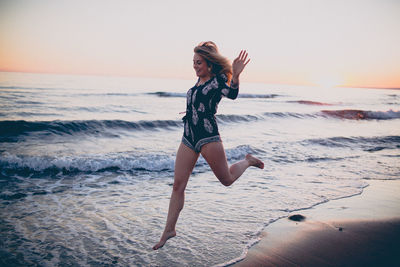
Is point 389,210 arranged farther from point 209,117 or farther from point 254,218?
point 209,117

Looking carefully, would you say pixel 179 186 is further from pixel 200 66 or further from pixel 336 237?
pixel 336 237

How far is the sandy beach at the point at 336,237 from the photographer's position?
3531 mm

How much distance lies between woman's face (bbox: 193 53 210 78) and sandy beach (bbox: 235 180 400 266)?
2.29 metres

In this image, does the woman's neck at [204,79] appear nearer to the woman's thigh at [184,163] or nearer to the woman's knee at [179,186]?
the woman's thigh at [184,163]

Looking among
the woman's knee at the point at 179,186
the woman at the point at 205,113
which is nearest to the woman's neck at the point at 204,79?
the woman at the point at 205,113

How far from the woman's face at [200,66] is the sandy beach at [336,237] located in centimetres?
229

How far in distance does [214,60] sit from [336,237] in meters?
3.07

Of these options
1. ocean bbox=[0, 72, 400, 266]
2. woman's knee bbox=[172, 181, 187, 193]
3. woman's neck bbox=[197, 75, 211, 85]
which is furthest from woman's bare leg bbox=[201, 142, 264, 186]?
ocean bbox=[0, 72, 400, 266]

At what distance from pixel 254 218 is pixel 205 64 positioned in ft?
9.33

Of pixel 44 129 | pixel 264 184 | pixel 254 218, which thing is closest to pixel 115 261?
pixel 254 218

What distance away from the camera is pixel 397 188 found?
665 centimetres

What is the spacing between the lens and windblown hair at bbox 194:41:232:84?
131 inches

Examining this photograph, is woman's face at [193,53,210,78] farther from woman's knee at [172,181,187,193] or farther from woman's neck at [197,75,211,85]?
woman's knee at [172,181,187,193]

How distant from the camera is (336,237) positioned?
4176 mm
